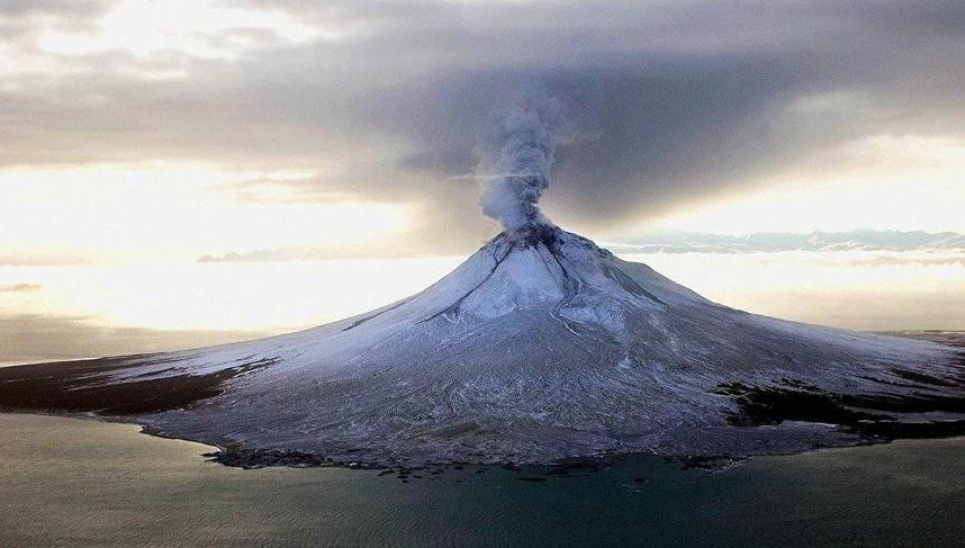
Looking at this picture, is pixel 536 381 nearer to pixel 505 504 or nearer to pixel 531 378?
pixel 531 378

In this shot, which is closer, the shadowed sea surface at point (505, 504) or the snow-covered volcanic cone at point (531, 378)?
the shadowed sea surface at point (505, 504)

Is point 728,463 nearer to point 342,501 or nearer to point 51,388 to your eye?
point 342,501

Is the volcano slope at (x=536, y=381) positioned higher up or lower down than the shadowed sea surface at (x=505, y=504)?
higher up

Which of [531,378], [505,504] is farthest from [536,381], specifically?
[505,504]

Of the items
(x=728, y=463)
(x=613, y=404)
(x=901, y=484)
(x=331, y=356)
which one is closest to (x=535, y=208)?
(x=331, y=356)

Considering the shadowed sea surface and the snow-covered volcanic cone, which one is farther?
the snow-covered volcanic cone
